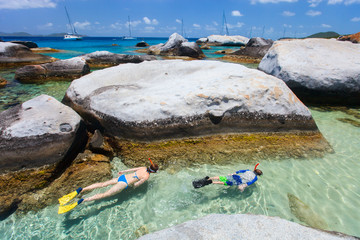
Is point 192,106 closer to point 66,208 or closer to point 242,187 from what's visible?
point 242,187

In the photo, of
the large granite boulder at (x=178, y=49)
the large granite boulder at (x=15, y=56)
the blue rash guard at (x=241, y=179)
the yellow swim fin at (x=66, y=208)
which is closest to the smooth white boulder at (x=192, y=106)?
the blue rash guard at (x=241, y=179)

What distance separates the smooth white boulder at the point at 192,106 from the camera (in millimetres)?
5105

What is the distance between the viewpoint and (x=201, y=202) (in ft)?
12.4

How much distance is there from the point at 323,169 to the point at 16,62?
24018mm

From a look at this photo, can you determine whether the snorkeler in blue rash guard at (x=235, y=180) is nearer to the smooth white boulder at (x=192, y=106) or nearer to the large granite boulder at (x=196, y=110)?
the large granite boulder at (x=196, y=110)

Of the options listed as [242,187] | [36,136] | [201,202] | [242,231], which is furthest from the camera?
[36,136]

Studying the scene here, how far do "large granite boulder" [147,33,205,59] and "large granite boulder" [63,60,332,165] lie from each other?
2005cm

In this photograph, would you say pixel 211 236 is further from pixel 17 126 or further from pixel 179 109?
pixel 17 126

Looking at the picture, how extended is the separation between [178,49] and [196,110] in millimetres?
23086

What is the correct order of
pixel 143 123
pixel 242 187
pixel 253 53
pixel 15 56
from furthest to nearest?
1. pixel 253 53
2. pixel 15 56
3. pixel 143 123
4. pixel 242 187

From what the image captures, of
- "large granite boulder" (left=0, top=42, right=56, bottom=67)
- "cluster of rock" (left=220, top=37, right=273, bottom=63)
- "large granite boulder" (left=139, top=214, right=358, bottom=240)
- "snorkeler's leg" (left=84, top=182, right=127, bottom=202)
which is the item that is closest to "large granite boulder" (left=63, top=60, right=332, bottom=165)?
"snorkeler's leg" (left=84, top=182, right=127, bottom=202)

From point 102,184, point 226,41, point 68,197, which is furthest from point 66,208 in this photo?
point 226,41

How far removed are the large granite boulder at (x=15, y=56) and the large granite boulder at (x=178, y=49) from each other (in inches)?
616

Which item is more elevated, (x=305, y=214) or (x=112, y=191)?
(x=305, y=214)
